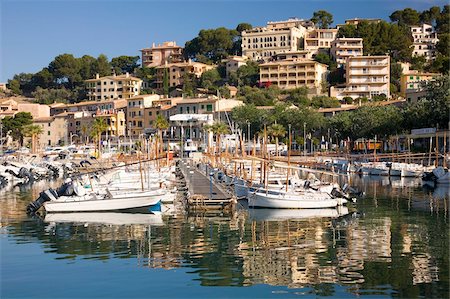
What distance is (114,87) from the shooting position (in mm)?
134250

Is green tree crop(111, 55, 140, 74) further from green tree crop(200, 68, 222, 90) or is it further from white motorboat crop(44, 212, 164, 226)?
white motorboat crop(44, 212, 164, 226)

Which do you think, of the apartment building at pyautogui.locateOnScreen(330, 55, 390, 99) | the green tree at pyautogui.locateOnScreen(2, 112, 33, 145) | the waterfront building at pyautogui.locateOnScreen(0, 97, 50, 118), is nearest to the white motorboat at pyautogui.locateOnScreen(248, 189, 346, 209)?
the green tree at pyautogui.locateOnScreen(2, 112, 33, 145)

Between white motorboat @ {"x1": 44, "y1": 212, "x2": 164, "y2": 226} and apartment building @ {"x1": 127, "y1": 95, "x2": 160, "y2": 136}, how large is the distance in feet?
270

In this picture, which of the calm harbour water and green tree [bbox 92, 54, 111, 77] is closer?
the calm harbour water

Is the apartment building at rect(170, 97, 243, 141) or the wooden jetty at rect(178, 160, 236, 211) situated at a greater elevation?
the apartment building at rect(170, 97, 243, 141)

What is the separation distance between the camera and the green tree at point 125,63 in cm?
15825

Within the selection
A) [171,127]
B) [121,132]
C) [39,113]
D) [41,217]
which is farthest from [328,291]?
[39,113]

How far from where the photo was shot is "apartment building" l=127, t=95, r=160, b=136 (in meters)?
117

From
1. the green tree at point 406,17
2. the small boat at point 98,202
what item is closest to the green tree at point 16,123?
the small boat at point 98,202

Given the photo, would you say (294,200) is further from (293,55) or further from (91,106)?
(293,55)

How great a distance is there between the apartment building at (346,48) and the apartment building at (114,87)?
4013cm

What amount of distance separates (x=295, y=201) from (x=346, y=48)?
98.5m

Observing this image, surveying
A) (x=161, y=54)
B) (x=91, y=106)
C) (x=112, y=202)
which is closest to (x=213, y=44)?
(x=161, y=54)

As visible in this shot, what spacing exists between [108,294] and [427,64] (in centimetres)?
12231
